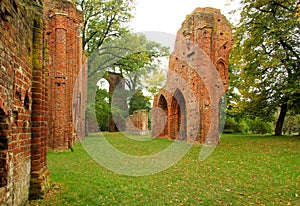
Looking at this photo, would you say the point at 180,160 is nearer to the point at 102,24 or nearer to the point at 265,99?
the point at 265,99

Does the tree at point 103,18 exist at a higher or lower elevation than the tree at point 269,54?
higher

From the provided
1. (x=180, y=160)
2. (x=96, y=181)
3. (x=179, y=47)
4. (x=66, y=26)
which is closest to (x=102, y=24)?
(x=179, y=47)

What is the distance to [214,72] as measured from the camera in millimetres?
14203

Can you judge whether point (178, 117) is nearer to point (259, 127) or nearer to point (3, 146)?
point (259, 127)

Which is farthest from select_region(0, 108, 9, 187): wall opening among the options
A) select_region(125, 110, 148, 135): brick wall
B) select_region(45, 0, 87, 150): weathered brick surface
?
select_region(125, 110, 148, 135): brick wall

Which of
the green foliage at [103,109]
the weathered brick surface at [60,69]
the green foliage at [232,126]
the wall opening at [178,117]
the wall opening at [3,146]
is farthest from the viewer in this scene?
the green foliage at [232,126]

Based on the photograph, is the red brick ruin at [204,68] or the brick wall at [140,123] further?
the brick wall at [140,123]

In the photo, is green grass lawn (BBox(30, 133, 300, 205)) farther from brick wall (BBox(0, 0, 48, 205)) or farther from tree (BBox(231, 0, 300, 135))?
tree (BBox(231, 0, 300, 135))

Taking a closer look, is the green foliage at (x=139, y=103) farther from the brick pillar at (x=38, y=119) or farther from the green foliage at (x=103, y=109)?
the brick pillar at (x=38, y=119)

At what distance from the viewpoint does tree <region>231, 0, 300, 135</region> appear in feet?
47.0

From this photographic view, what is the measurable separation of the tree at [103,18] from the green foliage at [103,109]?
5936 mm

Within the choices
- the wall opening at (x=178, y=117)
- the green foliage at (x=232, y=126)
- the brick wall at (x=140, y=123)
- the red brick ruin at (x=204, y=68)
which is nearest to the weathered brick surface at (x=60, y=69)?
the red brick ruin at (x=204, y=68)

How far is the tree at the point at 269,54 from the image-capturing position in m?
14.3

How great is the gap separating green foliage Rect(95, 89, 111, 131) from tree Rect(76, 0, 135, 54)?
19.5 feet
